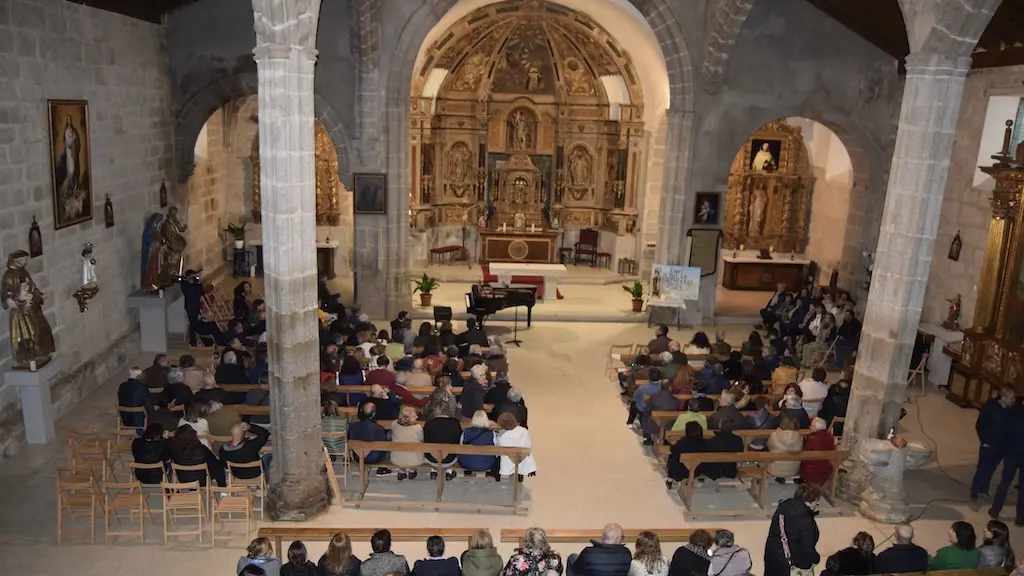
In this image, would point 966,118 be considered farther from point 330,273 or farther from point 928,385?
point 330,273

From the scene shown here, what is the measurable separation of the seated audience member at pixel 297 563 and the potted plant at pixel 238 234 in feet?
49.5

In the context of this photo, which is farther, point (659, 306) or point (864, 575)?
point (659, 306)

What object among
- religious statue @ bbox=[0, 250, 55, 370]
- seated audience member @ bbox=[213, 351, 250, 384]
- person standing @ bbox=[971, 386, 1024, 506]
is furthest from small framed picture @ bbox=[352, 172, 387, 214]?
person standing @ bbox=[971, 386, 1024, 506]

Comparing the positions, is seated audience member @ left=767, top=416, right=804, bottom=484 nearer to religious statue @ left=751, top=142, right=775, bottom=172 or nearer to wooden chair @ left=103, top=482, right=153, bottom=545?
wooden chair @ left=103, top=482, right=153, bottom=545

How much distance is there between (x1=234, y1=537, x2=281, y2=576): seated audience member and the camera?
634 centimetres

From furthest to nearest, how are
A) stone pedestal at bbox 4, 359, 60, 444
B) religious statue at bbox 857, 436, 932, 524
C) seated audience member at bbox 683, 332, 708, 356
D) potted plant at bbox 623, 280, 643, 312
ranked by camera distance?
potted plant at bbox 623, 280, 643, 312 < seated audience member at bbox 683, 332, 708, 356 < stone pedestal at bbox 4, 359, 60, 444 < religious statue at bbox 857, 436, 932, 524

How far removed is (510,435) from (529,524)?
0.98 m

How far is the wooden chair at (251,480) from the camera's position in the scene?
27.9 feet

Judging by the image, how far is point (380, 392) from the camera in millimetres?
9953

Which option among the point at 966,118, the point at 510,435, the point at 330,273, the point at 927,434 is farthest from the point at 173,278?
the point at 966,118

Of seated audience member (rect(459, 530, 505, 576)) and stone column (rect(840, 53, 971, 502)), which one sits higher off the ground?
stone column (rect(840, 53, 971, 502))

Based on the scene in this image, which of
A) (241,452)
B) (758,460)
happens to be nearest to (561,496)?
(758,460)

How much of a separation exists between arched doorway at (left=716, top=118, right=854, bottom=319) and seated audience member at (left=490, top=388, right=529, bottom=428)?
34.5 ft

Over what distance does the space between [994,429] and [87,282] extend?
12171 mm
